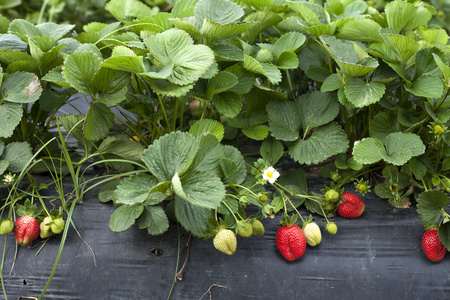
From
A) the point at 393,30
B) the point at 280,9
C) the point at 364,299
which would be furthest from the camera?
the point at 280,9

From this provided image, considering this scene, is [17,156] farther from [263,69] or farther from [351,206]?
[351,206]

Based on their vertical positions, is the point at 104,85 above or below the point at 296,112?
above

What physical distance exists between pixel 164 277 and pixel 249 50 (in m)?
0.57

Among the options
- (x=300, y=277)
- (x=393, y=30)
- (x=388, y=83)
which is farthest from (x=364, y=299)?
(x=393, y=30)

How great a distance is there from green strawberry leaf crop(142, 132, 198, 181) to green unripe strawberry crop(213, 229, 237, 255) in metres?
0.15

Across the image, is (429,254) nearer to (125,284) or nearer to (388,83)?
(388,83)

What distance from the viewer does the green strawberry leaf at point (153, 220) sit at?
826 mm

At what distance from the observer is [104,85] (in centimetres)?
87

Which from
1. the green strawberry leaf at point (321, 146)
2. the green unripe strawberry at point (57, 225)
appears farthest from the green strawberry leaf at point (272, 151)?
the green unripe strawberry at point (57, 225)

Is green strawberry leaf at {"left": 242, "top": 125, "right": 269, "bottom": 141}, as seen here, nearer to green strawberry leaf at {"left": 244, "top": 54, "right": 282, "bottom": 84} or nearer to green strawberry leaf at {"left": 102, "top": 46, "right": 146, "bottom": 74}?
green strawberry leaf at {"left": 244, "top": 54, "right": 282, "bottom": 84}

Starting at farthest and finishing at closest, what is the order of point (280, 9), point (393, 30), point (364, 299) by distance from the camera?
point (280, 9), point (393, 30), point (364, 299)

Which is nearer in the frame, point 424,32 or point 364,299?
point 364,299

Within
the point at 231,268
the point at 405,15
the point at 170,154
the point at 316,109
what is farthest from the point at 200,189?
the point at 405,15

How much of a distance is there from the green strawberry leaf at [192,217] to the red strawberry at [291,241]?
15 centimetres
